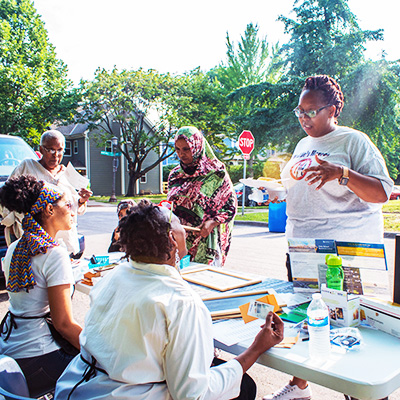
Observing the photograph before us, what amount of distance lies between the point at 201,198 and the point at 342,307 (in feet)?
5.79

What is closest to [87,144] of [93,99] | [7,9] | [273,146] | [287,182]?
[93,99]

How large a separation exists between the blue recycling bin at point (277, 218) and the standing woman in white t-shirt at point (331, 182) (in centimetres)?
787

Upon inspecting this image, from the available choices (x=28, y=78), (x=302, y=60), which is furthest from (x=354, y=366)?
A: (x=28, y=78)

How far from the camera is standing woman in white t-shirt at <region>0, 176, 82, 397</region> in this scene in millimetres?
1928

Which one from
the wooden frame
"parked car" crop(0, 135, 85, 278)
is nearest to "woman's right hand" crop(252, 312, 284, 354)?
the wooden frame

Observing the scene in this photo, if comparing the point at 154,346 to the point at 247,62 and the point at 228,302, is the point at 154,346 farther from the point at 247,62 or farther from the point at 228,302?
→ the point at 247,62

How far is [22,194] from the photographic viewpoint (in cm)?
228

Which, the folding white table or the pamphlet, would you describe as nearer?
the folding white table

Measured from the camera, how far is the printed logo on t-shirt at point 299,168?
7.89ft

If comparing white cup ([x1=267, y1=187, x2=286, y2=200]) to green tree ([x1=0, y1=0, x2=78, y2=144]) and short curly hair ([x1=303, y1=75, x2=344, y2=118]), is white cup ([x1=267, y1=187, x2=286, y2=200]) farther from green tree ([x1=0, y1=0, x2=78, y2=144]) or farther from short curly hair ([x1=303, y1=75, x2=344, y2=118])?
green tree ([x1=0, y1=0, x2=78, y2=144])

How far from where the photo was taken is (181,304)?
4.30 feet

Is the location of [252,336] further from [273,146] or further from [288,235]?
[273,146]

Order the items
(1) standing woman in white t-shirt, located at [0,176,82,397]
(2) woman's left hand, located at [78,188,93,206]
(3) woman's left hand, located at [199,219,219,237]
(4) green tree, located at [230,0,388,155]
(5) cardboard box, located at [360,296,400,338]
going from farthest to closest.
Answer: (4) green tree, located at [230,0,388,155] → (2) woman's left hand, located at [78,188,93,206] → (3) woman's left hand, located at [199,219,219,237] → (1) standing woman in white t-shirt, located at [0,176,82,397] → (5) cardboard box, located at [360,296,400,338]

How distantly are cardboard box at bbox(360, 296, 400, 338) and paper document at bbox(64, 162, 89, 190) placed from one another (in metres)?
3.05
